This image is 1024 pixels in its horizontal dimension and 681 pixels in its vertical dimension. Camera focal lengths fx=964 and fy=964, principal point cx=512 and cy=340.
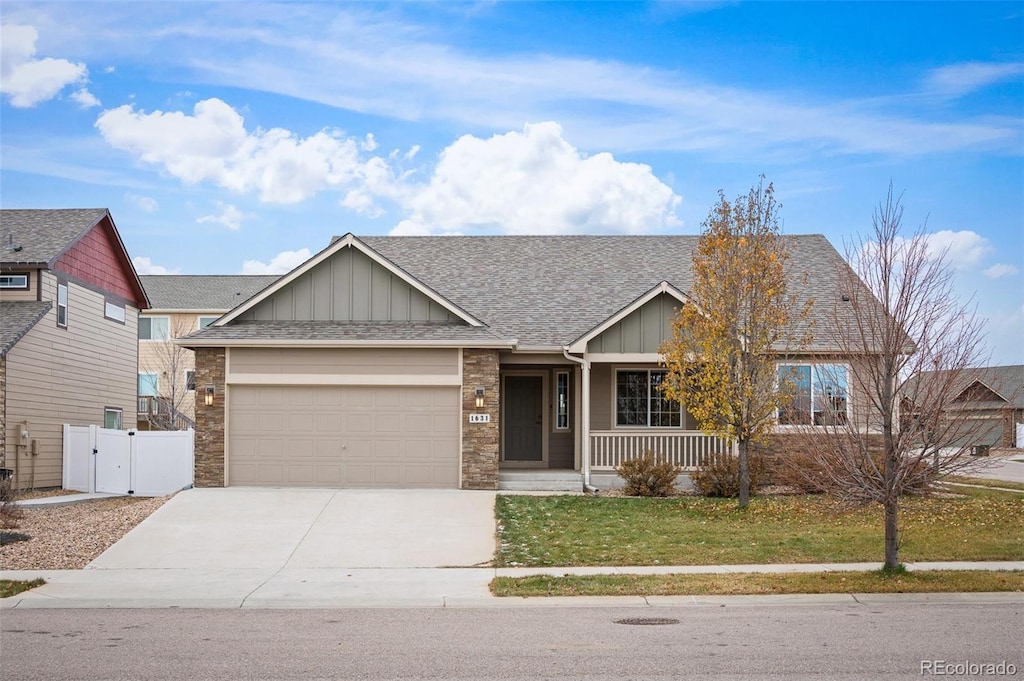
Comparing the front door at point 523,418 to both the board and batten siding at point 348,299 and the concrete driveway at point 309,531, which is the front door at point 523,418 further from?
the concrete driveway at point 309,531

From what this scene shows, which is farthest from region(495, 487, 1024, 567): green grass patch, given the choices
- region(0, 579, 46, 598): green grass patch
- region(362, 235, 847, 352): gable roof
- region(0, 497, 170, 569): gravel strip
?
region(0, 497, 170, 569): gravel strip

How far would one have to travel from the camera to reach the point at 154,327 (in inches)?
1666

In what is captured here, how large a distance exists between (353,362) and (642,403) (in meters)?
6.81

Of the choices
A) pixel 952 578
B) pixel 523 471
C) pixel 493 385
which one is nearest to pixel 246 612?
pixel 952 578

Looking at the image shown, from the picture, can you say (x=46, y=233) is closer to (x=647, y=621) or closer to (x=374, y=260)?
(x=374, y=260)

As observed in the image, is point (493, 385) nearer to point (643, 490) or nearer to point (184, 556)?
point (643, 490)

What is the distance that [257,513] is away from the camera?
17.2 meters

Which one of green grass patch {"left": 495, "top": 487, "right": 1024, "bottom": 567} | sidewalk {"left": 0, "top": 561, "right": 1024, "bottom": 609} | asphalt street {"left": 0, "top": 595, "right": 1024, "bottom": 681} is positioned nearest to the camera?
asphalt street {"left": 0, "top": 595, "right": 1024, "bottom": 681}

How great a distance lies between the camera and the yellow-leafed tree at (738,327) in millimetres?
17656

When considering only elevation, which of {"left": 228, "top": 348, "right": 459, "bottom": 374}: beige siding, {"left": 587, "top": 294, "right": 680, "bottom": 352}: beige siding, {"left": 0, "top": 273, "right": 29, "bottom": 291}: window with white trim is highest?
{"left": 0, "top": 273, "right": 29, "bottom": 291}: window with white trim

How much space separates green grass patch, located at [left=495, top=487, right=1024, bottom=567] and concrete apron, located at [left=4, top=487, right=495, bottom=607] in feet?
3.12

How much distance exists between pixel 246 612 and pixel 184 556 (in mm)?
4038

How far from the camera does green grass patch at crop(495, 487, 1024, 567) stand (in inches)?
521

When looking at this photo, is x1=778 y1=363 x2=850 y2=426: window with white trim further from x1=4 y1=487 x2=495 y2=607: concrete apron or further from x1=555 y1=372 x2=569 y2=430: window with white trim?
x1=555 y1=372 x2=569 y2=430: window with white trim
